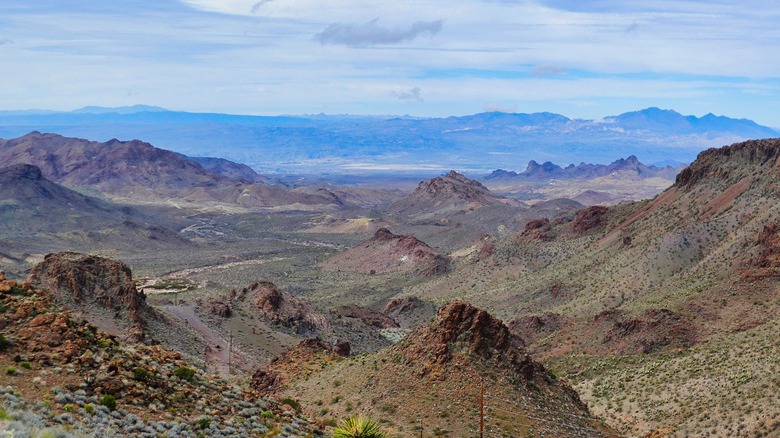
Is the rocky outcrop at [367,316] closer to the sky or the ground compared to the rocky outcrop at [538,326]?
closer to the ground

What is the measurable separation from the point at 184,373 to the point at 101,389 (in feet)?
10.8

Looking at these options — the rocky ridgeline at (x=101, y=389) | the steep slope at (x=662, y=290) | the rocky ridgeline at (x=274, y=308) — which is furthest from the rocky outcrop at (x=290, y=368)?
the rocky ridgeline at (x=274, y=308)

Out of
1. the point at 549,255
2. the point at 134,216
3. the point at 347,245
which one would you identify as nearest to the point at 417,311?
the point at 549,255

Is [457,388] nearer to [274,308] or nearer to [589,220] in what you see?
[274,308]

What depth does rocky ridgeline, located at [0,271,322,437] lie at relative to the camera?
17312 mm

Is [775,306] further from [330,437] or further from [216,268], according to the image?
Result: [216,268]

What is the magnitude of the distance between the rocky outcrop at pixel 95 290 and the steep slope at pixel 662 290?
23.9 meters

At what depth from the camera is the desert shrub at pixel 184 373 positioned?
21703mm

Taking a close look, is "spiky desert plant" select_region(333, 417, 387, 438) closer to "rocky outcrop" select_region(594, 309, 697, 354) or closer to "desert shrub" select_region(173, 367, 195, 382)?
"desert shrub" select_region(173, 367, 195, 382)

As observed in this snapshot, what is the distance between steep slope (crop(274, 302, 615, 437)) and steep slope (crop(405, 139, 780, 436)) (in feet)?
23.1

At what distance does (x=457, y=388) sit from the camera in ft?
86.8

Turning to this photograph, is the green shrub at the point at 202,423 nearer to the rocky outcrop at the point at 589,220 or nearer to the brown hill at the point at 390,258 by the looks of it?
the rocky outcrop at the point at 589,220

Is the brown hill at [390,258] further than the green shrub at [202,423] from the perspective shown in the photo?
Yes

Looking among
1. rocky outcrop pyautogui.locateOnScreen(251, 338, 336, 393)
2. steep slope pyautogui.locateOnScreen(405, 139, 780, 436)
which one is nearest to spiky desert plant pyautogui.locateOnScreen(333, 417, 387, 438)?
rocky outcrop pyautogui.locateOnScreen(251, 338, 336, 393)
